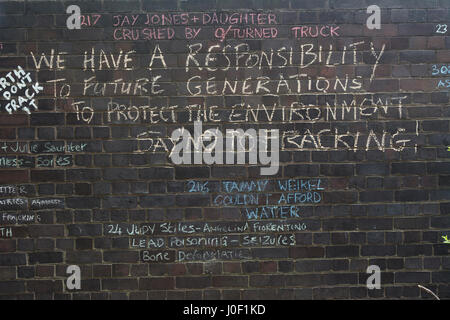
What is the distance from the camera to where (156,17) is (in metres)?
3.71

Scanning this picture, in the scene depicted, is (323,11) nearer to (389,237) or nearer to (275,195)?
(275,195)

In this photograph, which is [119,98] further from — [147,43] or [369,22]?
[369,22]

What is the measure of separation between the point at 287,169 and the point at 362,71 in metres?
1.16

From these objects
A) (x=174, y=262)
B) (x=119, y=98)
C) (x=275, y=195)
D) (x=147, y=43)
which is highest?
(x=147, y=43)

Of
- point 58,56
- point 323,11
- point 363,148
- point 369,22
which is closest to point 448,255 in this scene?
point 363,148

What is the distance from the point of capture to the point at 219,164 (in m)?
3.75

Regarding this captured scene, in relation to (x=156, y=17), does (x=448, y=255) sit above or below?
below

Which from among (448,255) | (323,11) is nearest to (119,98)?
(323,11)

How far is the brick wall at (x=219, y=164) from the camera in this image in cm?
371

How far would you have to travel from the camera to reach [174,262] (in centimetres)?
380

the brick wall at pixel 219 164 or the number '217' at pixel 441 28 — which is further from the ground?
the number '217' at pixel 441 28

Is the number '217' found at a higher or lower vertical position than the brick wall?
higher

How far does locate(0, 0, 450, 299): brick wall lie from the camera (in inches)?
146

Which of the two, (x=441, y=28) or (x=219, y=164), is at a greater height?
(x=441, y=28)
